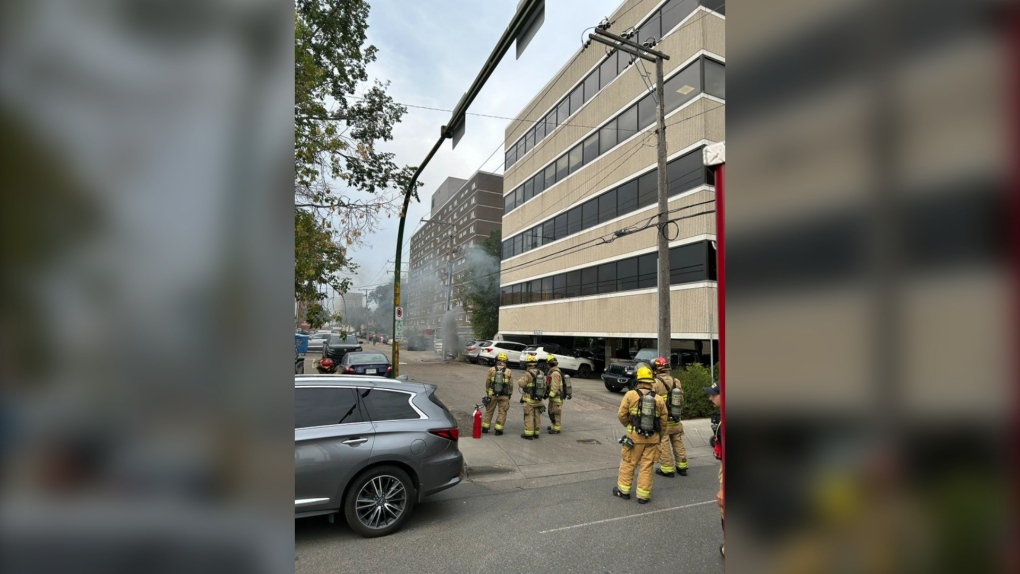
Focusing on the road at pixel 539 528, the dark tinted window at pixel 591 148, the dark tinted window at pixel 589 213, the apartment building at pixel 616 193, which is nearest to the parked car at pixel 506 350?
the apartment building at pixel 616 193

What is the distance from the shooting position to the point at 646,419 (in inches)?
221

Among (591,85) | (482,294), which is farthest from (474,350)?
(591,85)

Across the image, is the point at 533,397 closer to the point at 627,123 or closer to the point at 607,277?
the point at 607,277

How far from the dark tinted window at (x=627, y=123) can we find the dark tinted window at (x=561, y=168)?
5.48m

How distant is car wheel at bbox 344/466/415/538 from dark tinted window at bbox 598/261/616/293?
1874 centimetres

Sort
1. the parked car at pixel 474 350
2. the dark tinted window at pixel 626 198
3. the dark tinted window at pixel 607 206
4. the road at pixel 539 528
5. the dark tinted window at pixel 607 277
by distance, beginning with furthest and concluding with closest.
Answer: the parked car at pixel 474 350
the dark tinted window at pixel 607 206
the dark tinted window at pixel 607 277
the dark tinted window at pixel 626 198
the road at pixel 539 528

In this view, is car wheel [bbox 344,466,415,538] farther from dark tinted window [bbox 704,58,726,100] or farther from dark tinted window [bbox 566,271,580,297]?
dark tinted window [bbox 566,271,580,297]

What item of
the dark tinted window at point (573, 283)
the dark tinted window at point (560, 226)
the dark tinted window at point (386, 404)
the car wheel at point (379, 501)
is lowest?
the car wheel at point (379, 501)

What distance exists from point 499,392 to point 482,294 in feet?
113

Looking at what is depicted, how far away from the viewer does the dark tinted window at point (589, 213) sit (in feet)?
80.0

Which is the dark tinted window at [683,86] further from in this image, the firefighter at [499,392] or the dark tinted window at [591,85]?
the firefighter at [499,392]

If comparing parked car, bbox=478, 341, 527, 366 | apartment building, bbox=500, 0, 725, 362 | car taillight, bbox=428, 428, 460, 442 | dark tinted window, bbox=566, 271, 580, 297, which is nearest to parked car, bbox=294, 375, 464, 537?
car taillight, bbox=428, 428, 460, 442
